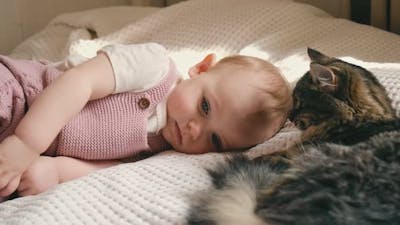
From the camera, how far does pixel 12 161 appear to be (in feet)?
2.85

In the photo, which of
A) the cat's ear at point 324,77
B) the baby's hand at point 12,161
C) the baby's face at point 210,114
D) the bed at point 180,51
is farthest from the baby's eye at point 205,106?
the baby's hand at point 12,161

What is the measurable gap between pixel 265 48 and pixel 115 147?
1.98ft

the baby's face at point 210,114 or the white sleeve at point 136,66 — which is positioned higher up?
the white sleeve at point 136,66

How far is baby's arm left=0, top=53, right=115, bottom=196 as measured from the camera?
2.86 ft

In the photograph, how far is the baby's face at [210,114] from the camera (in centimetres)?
104

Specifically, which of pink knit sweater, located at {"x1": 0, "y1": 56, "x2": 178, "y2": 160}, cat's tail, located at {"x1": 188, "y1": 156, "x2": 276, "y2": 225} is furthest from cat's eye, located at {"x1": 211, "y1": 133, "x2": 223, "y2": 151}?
cat's tail, located at {"x1": 188, "y1": 156, "x2": 276, "y2": 225}

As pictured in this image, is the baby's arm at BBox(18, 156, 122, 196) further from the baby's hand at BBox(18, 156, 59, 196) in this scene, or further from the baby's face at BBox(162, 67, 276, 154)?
the baby's face at BBox(162, 67, 276, 154)

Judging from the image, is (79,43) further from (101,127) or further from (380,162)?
(380,162)

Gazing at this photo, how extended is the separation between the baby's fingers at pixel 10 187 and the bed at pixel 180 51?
0.14ft

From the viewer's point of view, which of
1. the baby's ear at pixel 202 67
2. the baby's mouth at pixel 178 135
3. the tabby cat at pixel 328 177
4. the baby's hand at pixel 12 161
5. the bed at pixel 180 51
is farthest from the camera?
the baby's ear at pixel 202 67

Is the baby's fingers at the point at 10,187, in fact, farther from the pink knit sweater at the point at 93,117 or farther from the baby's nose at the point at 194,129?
the baby's nose at the point at 194,129

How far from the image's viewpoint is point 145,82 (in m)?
1.09

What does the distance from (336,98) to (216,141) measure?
0.77ft

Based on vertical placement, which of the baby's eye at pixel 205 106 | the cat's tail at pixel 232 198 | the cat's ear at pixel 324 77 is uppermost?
the cat's tail at pixel 232 198
